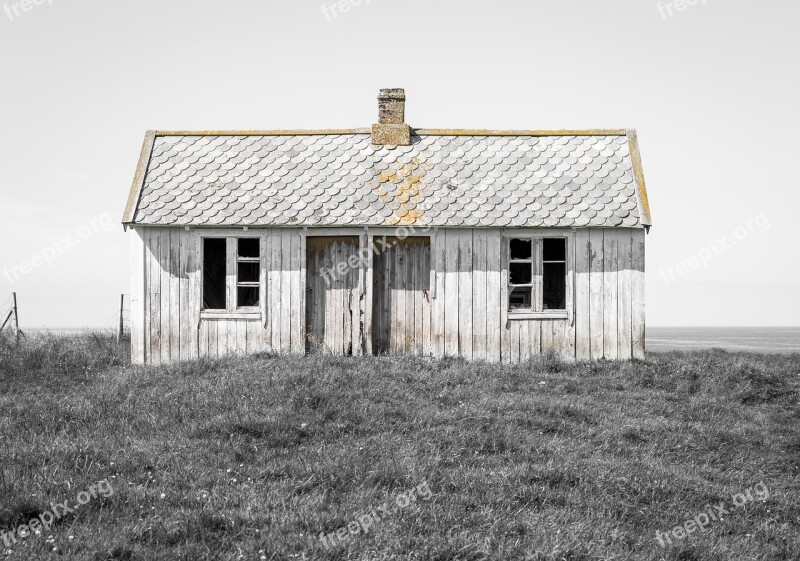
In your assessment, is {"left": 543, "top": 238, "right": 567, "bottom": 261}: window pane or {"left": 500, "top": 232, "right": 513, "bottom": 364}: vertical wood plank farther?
{"left": 543, "top": 238, "right": 567, "bottom": 261}: window pane

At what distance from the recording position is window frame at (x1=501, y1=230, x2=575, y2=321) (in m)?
15.6

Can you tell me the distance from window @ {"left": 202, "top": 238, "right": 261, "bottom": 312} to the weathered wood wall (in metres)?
0.33

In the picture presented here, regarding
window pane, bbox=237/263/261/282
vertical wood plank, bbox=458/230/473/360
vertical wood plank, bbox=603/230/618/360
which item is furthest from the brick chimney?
vertical wood plank, bbox=603/230/618/360

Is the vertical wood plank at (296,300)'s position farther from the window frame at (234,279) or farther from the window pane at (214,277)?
the window pane at (214,277)

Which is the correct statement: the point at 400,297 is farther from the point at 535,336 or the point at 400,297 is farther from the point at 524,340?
the point at 535,336

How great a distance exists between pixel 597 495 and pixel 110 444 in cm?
547

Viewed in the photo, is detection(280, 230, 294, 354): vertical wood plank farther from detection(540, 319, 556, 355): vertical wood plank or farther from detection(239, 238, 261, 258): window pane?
detection(540, 319, 556, 355): vertical wood plank

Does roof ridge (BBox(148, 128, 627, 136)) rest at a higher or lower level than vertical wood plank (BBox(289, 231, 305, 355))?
higher

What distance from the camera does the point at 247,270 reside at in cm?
1959

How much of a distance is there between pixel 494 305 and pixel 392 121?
17.0 feet

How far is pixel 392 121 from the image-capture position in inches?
695

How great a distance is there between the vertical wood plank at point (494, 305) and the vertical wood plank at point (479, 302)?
0.08 metres

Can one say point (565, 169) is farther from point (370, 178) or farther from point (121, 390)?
point (121, 390)

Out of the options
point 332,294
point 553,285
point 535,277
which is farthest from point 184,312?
point 553,285
